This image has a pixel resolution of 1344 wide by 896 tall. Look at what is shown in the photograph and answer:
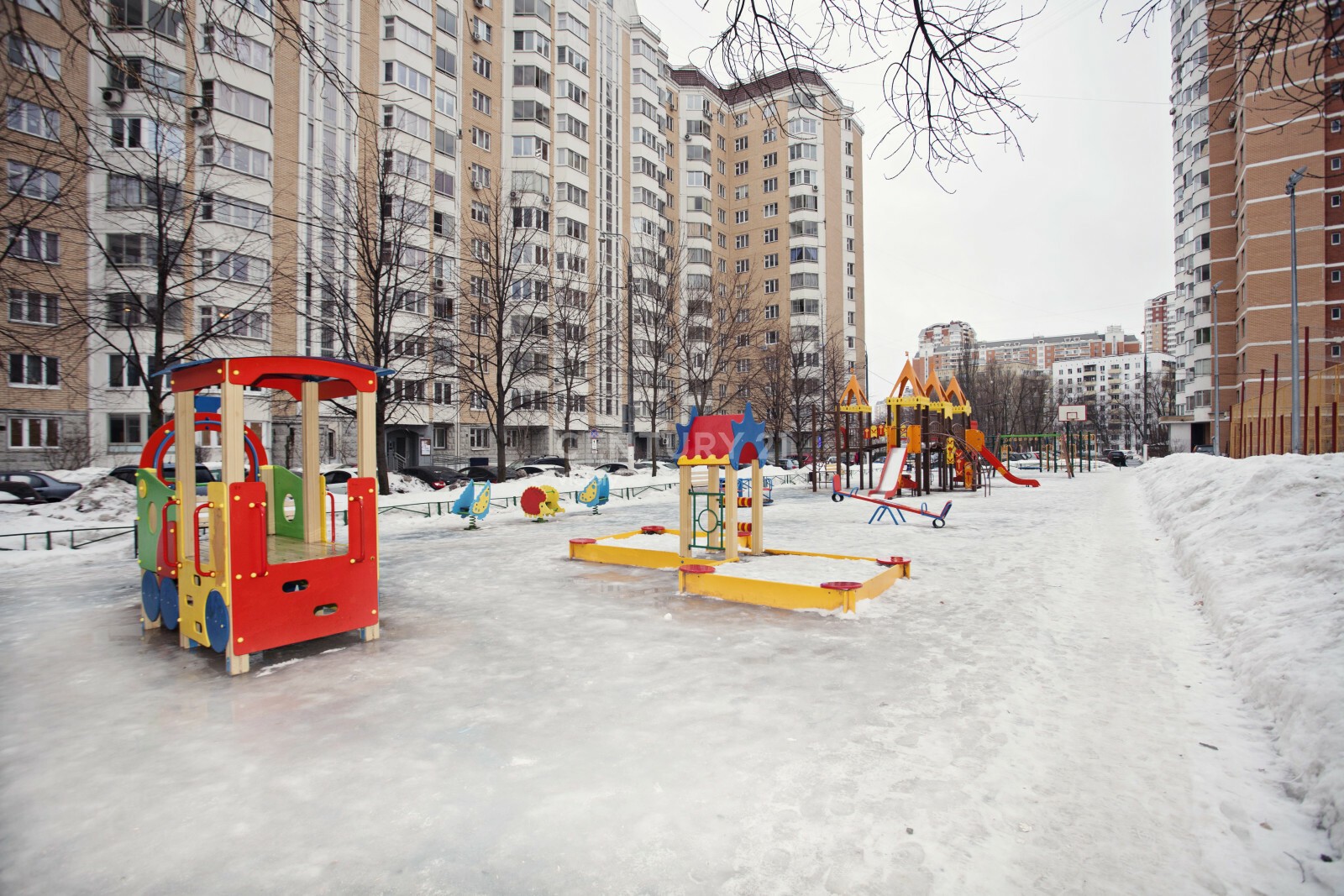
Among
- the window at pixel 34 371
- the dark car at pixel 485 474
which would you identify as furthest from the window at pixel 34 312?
the dark car at pixel 485 474

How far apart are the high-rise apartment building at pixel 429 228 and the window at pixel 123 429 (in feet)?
0.29

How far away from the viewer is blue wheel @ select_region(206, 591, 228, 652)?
605 cm

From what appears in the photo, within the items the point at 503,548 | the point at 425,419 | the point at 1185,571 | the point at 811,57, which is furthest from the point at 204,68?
the point at 1185,571

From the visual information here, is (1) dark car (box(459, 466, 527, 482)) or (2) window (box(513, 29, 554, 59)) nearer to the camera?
(1) dark car (box(459, 466, 527, 482))

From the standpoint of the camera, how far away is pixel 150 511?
7363 millimetres

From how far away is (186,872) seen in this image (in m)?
3.14

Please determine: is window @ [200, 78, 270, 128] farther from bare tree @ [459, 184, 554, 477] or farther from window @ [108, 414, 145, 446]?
window @ [108, 414, 145, 446]

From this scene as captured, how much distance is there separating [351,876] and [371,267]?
22435mm

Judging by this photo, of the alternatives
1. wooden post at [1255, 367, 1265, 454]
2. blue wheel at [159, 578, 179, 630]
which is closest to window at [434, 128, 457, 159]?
blue wheel at [159, 578, 179, 630]

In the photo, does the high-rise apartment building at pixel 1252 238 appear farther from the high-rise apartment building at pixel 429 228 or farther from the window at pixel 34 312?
the window at pixel 34 312

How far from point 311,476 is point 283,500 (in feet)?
3.20

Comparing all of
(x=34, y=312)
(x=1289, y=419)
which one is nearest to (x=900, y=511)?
(x=1289, y=419)

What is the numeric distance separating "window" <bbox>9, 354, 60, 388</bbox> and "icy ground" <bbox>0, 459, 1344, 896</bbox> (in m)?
27.7

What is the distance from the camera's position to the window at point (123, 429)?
30.9 metres
